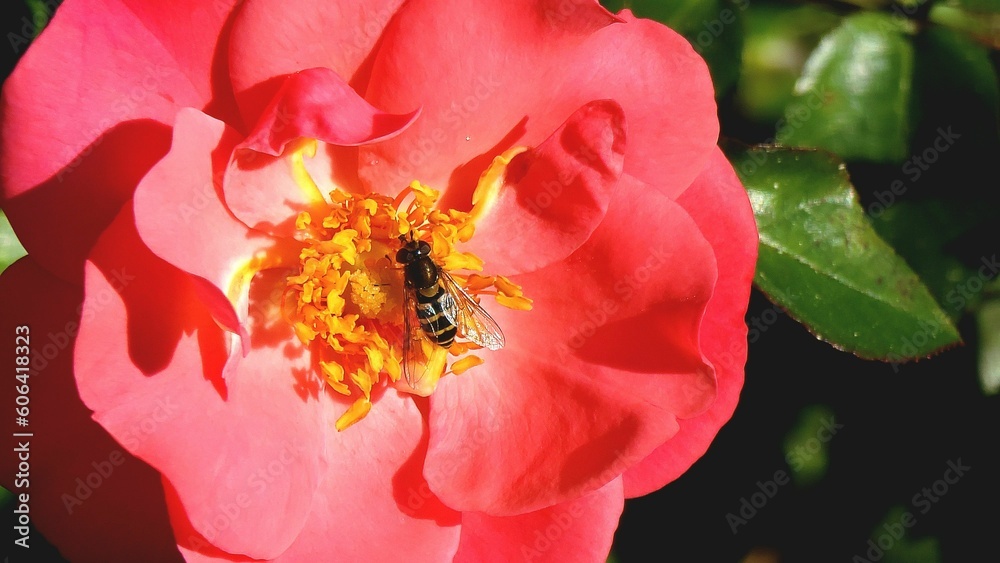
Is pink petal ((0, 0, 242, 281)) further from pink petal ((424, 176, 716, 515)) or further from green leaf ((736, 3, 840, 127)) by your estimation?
green leaf ((736, 3, 840, 127))

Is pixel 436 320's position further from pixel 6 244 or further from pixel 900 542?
pixel 900 542

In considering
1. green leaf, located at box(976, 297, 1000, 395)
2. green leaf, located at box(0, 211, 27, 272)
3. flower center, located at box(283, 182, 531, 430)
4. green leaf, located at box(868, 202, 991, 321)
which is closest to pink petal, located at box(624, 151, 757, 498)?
flower center, located at box(283, 182, 531, 430)

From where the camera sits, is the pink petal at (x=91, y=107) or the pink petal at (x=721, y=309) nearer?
the pink petal at (x=91, y=107)

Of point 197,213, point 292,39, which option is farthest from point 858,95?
point 197,213

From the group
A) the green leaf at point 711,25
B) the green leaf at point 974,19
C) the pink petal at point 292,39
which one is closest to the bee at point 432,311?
the pink petal at point 292,39

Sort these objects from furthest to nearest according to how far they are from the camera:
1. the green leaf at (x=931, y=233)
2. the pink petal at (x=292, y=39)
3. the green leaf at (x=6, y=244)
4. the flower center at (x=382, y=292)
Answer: the green leaf at (x=931, y=233), the green leaf at (x=6, y=244), the flower center at (x=382, y=292), the pink petal at (x=292, y=39)

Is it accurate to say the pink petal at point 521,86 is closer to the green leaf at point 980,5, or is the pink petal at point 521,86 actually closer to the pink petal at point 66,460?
the pink petal at point 66,460

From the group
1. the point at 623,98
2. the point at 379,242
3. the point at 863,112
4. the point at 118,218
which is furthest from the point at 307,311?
the point at 863,112
